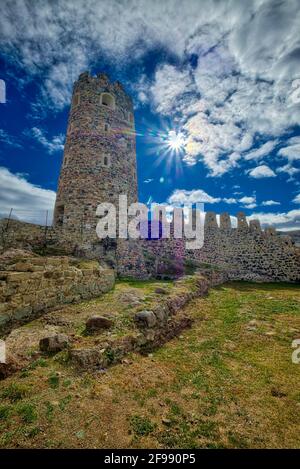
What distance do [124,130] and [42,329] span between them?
1987cm

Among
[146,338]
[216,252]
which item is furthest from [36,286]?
[216,252]

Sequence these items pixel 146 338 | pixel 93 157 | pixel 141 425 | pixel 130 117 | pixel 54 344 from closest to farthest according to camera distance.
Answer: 1. pixel 141 425
2. pixel 54 344
3. pixel 146 338
4. pixel 93 157
5. pixel 130 117

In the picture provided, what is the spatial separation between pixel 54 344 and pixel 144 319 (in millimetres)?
2455

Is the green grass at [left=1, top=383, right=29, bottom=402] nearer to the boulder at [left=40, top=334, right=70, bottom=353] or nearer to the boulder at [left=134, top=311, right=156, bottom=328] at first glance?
the boulder at [left=40, top=334, right=70, bottom=353]

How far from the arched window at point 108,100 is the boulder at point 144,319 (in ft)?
66.5

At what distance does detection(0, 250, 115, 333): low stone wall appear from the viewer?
693 cm

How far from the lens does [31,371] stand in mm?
4875

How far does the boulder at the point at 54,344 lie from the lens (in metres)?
5.60

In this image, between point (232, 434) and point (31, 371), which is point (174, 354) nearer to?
point (232, 434)

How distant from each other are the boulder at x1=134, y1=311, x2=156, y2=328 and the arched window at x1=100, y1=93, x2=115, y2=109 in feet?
66.5

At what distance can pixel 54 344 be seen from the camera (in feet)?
18.5

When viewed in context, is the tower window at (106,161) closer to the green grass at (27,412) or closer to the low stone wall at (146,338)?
the low stone wall at (146,338)

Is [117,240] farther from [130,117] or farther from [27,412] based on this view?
[27,412]
